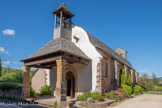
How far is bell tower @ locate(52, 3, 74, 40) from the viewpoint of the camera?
48.0ft

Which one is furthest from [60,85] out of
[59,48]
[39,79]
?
[39,79]

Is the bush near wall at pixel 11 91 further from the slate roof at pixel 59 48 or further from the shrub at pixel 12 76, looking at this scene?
the shrub at pixel 12 76

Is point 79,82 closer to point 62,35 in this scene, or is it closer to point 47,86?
point 47,86

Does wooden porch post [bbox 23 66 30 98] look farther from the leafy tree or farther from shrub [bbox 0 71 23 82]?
shrub [bbox 0 71 23 82]

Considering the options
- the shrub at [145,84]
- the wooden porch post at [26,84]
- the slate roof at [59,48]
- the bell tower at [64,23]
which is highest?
the bell tower at [64,23]

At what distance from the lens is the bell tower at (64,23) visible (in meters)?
14.6

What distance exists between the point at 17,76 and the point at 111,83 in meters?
32.4

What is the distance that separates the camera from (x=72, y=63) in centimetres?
1427

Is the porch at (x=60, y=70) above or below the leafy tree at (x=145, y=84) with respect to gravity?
above

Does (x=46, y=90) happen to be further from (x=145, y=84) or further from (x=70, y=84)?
(x=145, y=84)

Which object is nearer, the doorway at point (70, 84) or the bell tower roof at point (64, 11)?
the doorway at point (70, 84)

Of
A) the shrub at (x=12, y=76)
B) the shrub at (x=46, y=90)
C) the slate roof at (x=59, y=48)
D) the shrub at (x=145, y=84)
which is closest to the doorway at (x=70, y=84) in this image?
the shrub at (x=46, y=90)

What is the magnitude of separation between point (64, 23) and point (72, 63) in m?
5.62

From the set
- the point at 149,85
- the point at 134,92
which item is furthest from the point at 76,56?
the point at 149,85
